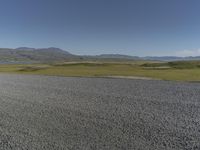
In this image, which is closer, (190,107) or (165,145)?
(165,145)

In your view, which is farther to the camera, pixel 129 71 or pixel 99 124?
pixel 129 71

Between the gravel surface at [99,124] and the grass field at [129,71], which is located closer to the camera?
the gravel surface at [99,124]

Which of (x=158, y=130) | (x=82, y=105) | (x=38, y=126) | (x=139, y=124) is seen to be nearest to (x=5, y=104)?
(x=82, y=105)

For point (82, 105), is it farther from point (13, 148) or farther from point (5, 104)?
point (13, 148)

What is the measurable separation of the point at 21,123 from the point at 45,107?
12.4 ft

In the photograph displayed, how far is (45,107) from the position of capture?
15648 millimetres

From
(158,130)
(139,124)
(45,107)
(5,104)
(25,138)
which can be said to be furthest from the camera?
(5,104)

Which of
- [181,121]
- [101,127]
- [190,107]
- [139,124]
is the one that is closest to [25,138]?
[101,127]

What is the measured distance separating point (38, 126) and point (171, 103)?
10076 mm

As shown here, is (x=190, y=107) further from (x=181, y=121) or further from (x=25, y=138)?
(x=25, y=138)

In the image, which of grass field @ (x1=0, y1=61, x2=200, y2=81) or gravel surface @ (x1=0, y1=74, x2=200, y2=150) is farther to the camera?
grass field @ (x1=0, y1=61, x2=200, y2=81)

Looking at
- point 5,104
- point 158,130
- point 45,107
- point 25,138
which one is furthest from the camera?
point 5,104

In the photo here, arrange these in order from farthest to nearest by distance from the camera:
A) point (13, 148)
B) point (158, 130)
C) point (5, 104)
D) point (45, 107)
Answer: point (5, 104) < point (45, 107) < point (158, 130) < point (13, 148)

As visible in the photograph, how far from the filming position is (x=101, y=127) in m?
11.2
